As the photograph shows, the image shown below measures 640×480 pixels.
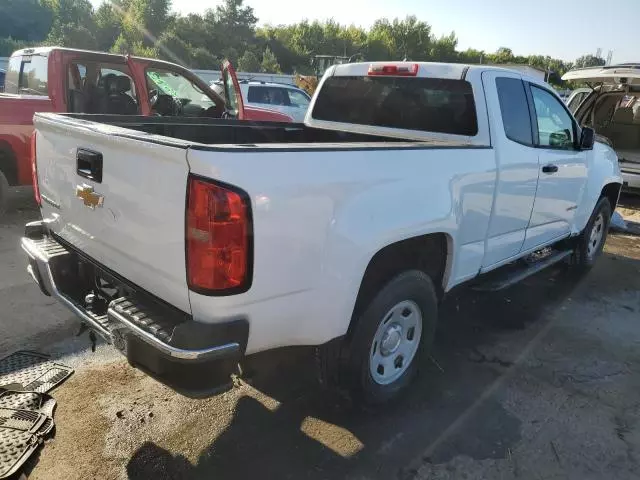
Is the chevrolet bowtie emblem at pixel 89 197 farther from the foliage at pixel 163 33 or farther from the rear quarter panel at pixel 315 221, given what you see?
the foliage at pixel 163 33

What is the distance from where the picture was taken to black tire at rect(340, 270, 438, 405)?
268 cm

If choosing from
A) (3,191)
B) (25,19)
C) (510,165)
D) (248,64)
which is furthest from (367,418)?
(25,19)

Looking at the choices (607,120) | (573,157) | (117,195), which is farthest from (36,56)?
(607,120)

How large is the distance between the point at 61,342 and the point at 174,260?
1.99 metres

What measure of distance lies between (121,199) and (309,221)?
2.89ft

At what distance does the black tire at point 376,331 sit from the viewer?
2.68 m

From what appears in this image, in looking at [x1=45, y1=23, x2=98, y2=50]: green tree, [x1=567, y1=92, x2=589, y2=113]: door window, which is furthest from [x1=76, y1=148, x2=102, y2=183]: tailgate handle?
[x1=45, y1=23, x2=98, y2=50]: green tree

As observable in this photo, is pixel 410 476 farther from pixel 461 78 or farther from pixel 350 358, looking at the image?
pixel 461 78

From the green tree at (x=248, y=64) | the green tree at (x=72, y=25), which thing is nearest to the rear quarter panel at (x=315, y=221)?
the green tree at (x=248, y=64)

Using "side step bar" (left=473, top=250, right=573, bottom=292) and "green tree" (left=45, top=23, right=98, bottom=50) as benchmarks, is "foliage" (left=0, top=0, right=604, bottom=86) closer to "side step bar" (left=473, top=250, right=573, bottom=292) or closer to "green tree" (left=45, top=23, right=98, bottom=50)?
"green tree" (left=45, top=23, right=98, bottom=50)

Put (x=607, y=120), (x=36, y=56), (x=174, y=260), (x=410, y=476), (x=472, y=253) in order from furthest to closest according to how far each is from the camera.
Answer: (x=607, y=120) → (x=36, y=56) → (x=472, y=253) → (x=410, y=476) → (x=174, y=260)

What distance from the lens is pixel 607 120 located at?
1067 centimetres

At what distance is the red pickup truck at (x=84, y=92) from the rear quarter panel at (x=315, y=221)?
193 inches

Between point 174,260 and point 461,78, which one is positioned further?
point 461,78
